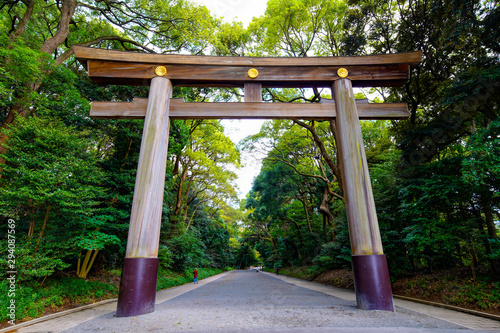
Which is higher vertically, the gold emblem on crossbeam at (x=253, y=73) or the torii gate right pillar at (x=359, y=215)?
the gold emblem on crossbeam at (x=253, y=73)

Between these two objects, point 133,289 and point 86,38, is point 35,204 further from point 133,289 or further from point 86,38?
point 86,38

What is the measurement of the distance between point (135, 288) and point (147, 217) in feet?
3.69

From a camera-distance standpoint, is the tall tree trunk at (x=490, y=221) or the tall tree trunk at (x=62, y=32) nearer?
the tall tree trunk at (x=490, y=221)

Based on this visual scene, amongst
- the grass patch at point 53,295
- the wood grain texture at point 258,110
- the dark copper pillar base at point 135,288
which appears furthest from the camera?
the wood grain texture at point 258,110

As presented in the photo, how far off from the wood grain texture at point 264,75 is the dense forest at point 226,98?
1.35 metres

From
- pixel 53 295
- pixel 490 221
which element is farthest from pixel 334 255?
pixel 53 295

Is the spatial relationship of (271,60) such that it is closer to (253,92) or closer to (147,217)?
(253,92)

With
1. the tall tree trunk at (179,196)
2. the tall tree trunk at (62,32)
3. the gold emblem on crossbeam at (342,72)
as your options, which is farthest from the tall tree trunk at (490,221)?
the tall tree trunk at (179,196)

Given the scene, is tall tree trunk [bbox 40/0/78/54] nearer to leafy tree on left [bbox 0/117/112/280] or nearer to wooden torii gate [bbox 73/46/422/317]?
leafy tree on left [bbox 0/117/112/280]

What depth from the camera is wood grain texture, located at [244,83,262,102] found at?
4.99 metres

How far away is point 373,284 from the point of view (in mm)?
3820

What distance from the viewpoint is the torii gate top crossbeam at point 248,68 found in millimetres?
4770

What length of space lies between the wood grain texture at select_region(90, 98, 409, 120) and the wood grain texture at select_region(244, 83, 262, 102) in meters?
0.16

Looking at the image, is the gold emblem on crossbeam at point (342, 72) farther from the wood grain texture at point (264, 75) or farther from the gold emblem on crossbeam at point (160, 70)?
the gold emblem on crossbeam at point (160, 70)
